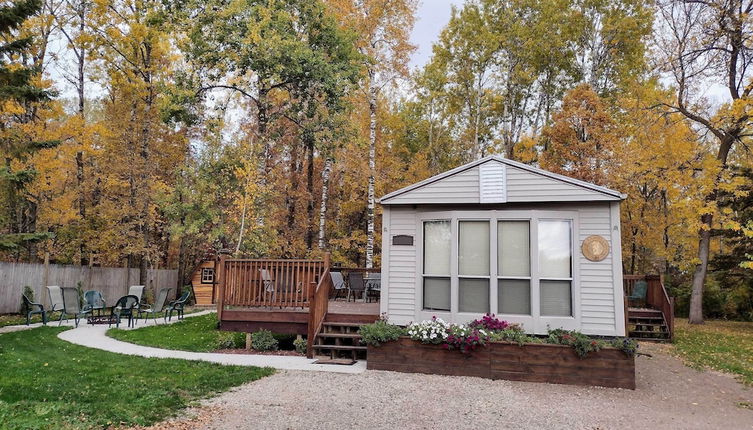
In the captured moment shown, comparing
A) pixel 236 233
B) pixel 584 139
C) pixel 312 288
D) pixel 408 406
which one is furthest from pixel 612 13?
pixel 408 406

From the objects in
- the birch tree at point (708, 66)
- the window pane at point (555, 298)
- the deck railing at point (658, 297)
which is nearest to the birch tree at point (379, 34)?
the birch tree at point (708, 66)

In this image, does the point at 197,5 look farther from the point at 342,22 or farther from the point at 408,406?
the point at 408,406

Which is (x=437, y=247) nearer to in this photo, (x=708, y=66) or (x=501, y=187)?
(x=501, y=187)

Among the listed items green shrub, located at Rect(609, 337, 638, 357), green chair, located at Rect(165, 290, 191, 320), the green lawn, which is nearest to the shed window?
green chair, located at Rect(165, 290, 191, 320)

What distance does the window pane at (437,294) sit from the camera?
26.2 feet

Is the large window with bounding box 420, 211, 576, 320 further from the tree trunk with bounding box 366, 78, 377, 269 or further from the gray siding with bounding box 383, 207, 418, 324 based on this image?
the tree trunk with bounding box 366, 78, 377, 269

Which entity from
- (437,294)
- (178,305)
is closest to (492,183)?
(437,294)

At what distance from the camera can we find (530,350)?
679 cm

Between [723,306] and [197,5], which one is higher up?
[197,5]

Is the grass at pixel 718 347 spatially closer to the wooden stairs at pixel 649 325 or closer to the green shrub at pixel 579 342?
the wooden stairs at pixel 649 325

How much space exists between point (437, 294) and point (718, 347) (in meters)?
7.15

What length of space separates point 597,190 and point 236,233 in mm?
11297

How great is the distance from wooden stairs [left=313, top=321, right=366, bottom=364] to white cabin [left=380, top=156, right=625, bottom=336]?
0.74 m

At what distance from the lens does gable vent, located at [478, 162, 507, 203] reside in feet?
25.6
